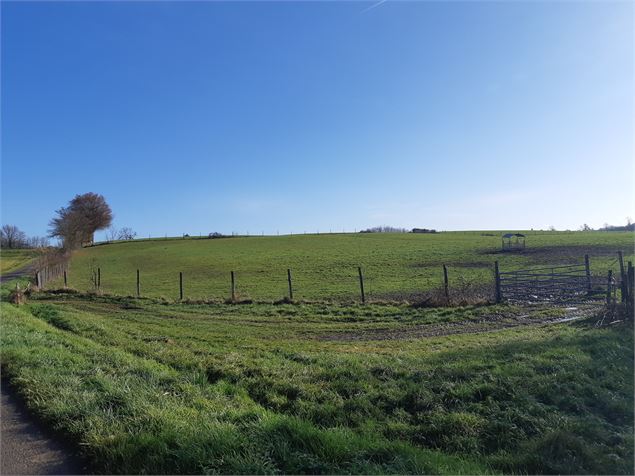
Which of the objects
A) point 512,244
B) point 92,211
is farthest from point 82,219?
point 512,244

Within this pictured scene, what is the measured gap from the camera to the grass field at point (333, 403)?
12.2 ft

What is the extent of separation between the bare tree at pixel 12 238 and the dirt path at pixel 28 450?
127 meters

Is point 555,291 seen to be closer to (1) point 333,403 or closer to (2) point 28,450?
(1) point 333,403

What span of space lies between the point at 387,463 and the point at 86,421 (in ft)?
10.6

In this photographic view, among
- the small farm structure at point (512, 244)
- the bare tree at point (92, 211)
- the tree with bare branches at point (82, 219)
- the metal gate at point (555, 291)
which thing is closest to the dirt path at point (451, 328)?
the metal gate at point (555, 291)

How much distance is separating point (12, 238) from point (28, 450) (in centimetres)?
13181

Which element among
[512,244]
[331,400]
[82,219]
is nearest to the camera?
[331,400]

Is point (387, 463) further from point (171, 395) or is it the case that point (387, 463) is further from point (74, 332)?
point (74, 332)

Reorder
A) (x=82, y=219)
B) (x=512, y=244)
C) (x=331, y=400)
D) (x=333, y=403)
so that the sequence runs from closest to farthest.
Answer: (x=333, y=403) → (x=331, y=400) → (x=512, y=244) → (x=82, y=219)

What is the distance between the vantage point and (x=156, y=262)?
59438mm

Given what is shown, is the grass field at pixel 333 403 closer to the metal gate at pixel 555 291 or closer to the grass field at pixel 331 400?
the grass field at pixel 331 400

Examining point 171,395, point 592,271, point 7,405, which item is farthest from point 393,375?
point 592,271

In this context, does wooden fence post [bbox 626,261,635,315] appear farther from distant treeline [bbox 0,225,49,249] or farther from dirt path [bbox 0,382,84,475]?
distant treeline [bbox 0,225,49,249]

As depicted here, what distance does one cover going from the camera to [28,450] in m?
4.03
